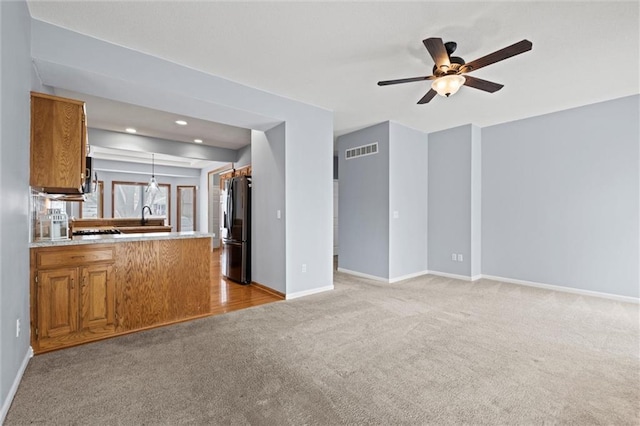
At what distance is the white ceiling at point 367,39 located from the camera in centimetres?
225

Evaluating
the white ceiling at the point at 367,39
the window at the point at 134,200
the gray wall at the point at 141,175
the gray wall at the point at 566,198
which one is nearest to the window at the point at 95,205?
the gray wall at the point at 141,175

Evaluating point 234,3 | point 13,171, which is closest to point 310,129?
point 234,3

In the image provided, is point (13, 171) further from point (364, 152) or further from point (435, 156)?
point (435, 156)

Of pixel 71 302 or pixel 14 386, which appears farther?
pixel 71 302

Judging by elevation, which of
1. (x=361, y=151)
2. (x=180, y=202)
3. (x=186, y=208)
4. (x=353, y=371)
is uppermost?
(x=361, y=151)

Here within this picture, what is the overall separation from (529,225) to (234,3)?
16.6 ft

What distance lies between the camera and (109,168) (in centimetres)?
851

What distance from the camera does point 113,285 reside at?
2850 millimetres

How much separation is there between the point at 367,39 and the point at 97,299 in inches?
134

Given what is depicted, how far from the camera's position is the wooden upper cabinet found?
2.37m

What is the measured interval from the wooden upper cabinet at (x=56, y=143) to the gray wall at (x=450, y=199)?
205 inches

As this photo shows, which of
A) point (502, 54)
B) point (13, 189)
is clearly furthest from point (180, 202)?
Result: point (502, 54)

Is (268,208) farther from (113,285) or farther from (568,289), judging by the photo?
(568,289)

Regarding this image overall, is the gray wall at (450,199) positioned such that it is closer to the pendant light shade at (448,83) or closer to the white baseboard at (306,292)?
the white baseboard at (306,292)
